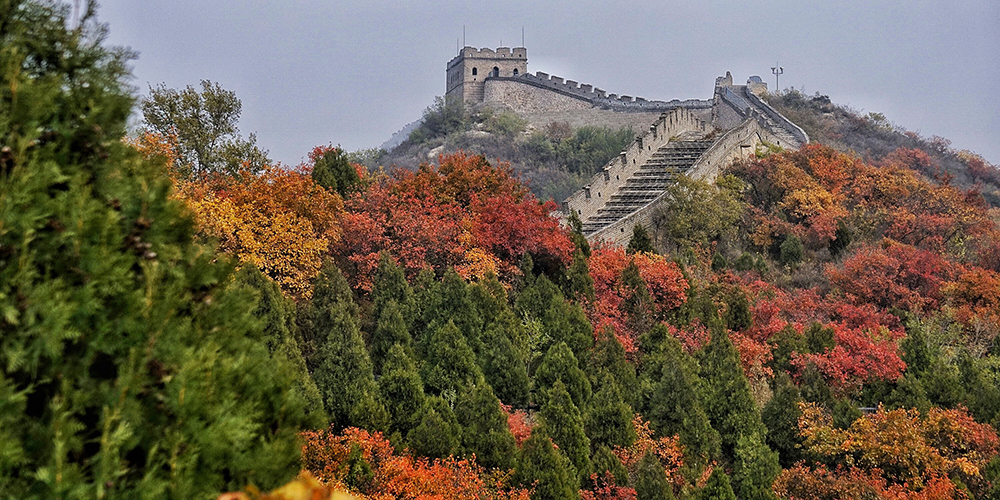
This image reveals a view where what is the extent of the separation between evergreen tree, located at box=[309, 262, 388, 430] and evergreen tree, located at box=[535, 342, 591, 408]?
286cm

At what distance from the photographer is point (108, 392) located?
3074 millimetres

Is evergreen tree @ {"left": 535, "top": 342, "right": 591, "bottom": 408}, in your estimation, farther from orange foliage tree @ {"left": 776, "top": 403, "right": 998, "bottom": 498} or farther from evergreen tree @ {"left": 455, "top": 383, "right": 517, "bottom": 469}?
orange foliage tree @ {"left": 776, "top": 403, "right": 998, "bottom": 498}

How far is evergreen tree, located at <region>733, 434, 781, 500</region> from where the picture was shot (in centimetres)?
1290

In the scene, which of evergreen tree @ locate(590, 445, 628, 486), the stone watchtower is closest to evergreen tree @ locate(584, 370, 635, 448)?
evergreen tree @ locate(590, 445, 628, 486)

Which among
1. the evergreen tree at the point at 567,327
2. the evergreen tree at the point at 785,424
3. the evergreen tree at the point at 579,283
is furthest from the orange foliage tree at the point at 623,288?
the evergreen tree at the point at 785,424

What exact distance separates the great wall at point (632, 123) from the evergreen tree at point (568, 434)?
12.4 metres

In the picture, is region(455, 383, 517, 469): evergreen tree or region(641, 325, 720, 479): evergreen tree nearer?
region(455, 383, 517, 469): evergreen tree

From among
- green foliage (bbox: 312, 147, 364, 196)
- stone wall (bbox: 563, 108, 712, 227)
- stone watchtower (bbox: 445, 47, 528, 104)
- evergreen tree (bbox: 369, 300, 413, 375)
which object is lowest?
evergreen tree (bbox: 369, 300, 413, 375)

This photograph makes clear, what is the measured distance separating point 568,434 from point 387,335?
306 cm

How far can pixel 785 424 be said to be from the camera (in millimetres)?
14922

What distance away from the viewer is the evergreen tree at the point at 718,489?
11930 millimetres

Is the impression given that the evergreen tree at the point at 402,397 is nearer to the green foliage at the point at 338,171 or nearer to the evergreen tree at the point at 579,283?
the evergreen tree at the point at 579,283

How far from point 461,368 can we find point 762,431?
501 centimetres

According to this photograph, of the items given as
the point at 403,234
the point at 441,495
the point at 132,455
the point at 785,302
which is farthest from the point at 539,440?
the point at 785,302
